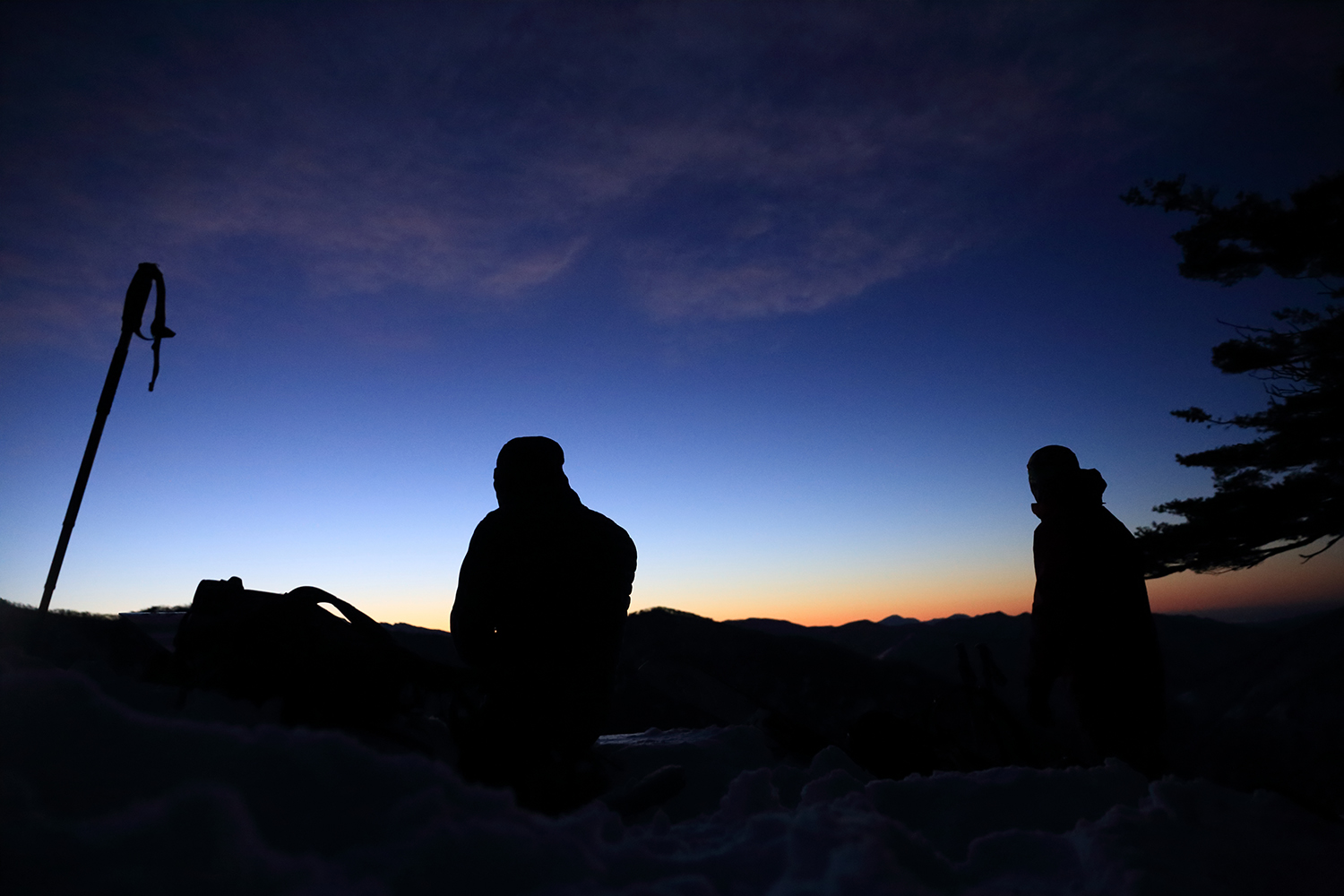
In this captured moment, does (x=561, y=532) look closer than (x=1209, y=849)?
No

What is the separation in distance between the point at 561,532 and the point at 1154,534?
40.6 ft

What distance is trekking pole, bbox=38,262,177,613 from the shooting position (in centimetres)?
332

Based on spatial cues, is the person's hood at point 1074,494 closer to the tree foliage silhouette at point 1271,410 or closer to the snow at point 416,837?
the snow at point 416,837

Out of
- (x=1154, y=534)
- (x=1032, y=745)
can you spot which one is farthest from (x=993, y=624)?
(x=1032, y=745)

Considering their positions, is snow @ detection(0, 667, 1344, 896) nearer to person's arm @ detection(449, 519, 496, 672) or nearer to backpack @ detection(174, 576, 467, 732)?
backpack @ detection(174, 576, 467, 732)

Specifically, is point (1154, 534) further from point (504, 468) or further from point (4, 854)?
point (4, 854)

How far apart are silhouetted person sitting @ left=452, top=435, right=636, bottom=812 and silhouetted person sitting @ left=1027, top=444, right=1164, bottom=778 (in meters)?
2.73

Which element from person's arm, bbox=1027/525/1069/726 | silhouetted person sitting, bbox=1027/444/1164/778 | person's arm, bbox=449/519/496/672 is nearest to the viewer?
person's arm, bbox=449/519/496/672

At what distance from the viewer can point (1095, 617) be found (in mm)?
3873

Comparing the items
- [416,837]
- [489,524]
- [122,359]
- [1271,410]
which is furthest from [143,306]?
[1271,410]

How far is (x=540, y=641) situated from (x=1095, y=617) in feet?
10.6

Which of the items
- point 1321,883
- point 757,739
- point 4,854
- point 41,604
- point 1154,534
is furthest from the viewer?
point 1154,534

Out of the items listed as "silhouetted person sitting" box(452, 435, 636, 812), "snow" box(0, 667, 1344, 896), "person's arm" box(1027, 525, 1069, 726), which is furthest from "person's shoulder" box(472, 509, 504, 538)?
"person's arm" box(1027, 525, 1069, 726)

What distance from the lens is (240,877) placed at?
648 mm
